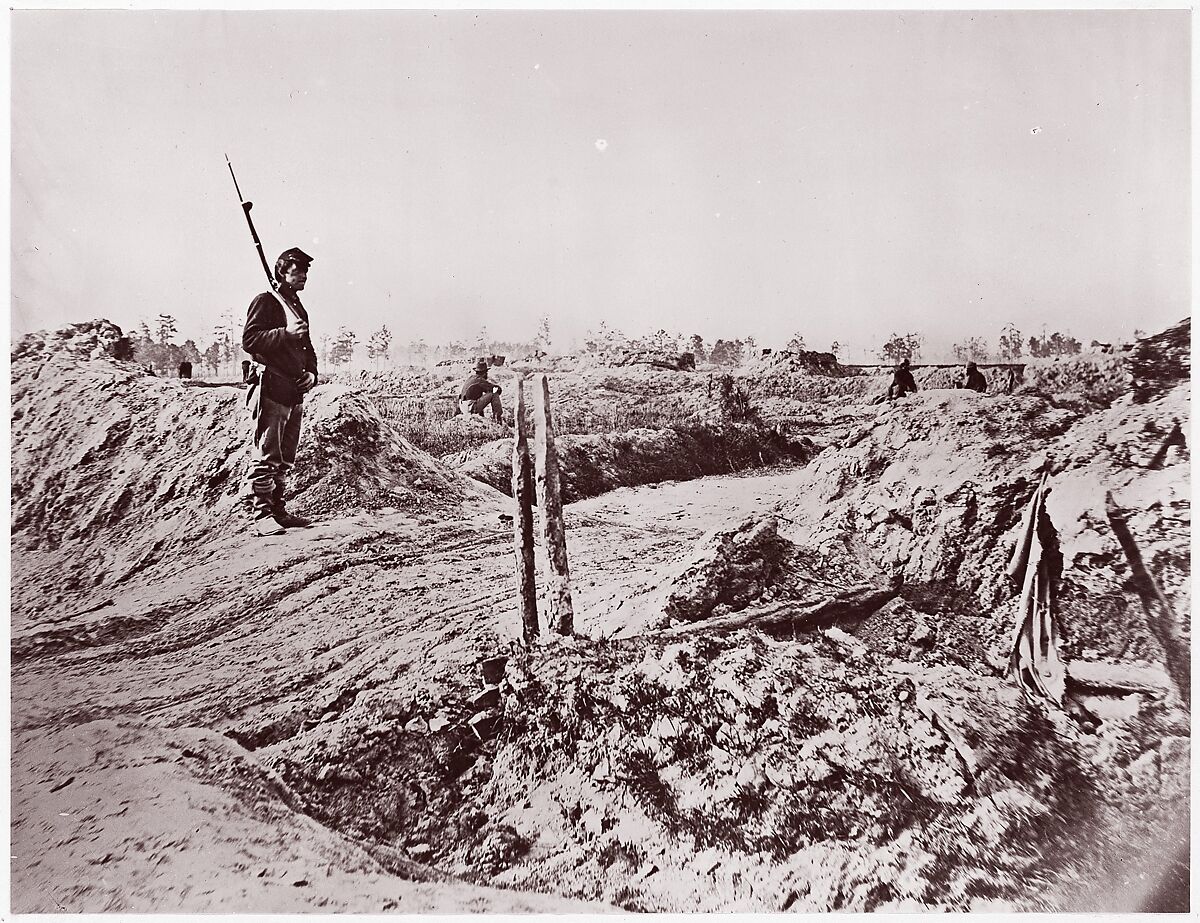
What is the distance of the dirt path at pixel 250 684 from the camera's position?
9.57 ft

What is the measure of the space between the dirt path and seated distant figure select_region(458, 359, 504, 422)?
0.53 metres

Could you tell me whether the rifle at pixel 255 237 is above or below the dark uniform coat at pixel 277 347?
above

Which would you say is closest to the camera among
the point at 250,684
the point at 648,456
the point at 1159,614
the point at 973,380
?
the point at 250,684

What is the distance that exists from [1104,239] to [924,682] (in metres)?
2.14

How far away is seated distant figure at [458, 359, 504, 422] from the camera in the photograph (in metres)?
3.45

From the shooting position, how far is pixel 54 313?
3.32 metres

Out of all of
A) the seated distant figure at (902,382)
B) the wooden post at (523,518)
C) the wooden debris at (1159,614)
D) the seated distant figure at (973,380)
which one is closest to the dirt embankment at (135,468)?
the wooden post at (523,518)

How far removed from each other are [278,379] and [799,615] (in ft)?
8.27

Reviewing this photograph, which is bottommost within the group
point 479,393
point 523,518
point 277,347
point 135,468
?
point 523,518

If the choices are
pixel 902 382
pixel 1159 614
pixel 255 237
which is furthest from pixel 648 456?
pixel 1159 614

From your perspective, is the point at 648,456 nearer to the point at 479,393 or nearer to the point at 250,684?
the point at 479,393

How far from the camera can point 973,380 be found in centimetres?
336

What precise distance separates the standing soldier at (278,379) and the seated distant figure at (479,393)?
0.69 m

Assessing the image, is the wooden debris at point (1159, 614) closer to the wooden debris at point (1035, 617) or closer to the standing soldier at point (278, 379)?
the wooden debris at point (1035, 617)
